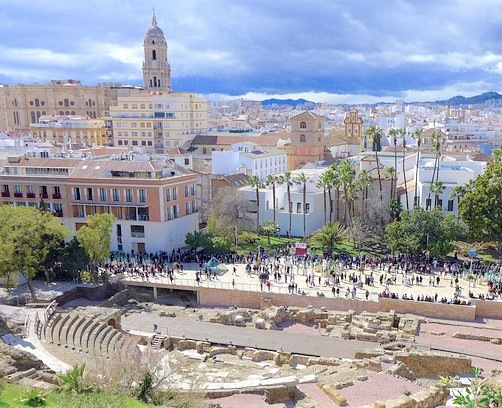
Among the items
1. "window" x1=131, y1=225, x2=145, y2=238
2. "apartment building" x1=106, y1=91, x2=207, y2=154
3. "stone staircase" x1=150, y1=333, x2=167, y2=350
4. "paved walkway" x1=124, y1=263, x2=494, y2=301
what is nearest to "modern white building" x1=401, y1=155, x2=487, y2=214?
"paved walkway" x1=124, y1=263, x2=494, y2=301

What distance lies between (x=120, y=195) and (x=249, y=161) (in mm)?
25781

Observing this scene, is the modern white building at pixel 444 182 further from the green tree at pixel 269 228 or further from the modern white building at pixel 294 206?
the green tree at pixel 269 228

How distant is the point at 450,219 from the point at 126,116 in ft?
210

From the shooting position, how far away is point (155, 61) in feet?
401

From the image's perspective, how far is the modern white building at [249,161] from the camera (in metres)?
68.5

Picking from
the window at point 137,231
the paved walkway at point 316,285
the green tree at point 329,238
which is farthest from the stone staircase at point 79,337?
the green tree at point 329,238

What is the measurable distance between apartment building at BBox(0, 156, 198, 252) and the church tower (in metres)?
74.2

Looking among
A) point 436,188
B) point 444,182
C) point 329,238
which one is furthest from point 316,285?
point 444,182

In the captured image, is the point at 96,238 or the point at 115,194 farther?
the point at 115,194

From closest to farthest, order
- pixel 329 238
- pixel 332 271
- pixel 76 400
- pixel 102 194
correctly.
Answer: pixel 76 400
pixel 332 271
pixel 329 238
pixel 102 194

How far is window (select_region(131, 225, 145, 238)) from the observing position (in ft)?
162

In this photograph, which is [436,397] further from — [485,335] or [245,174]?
[245,174]

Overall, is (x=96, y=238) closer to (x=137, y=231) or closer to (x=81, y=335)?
(x=137, y=231)

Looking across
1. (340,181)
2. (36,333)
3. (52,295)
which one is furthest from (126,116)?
(36,333)
